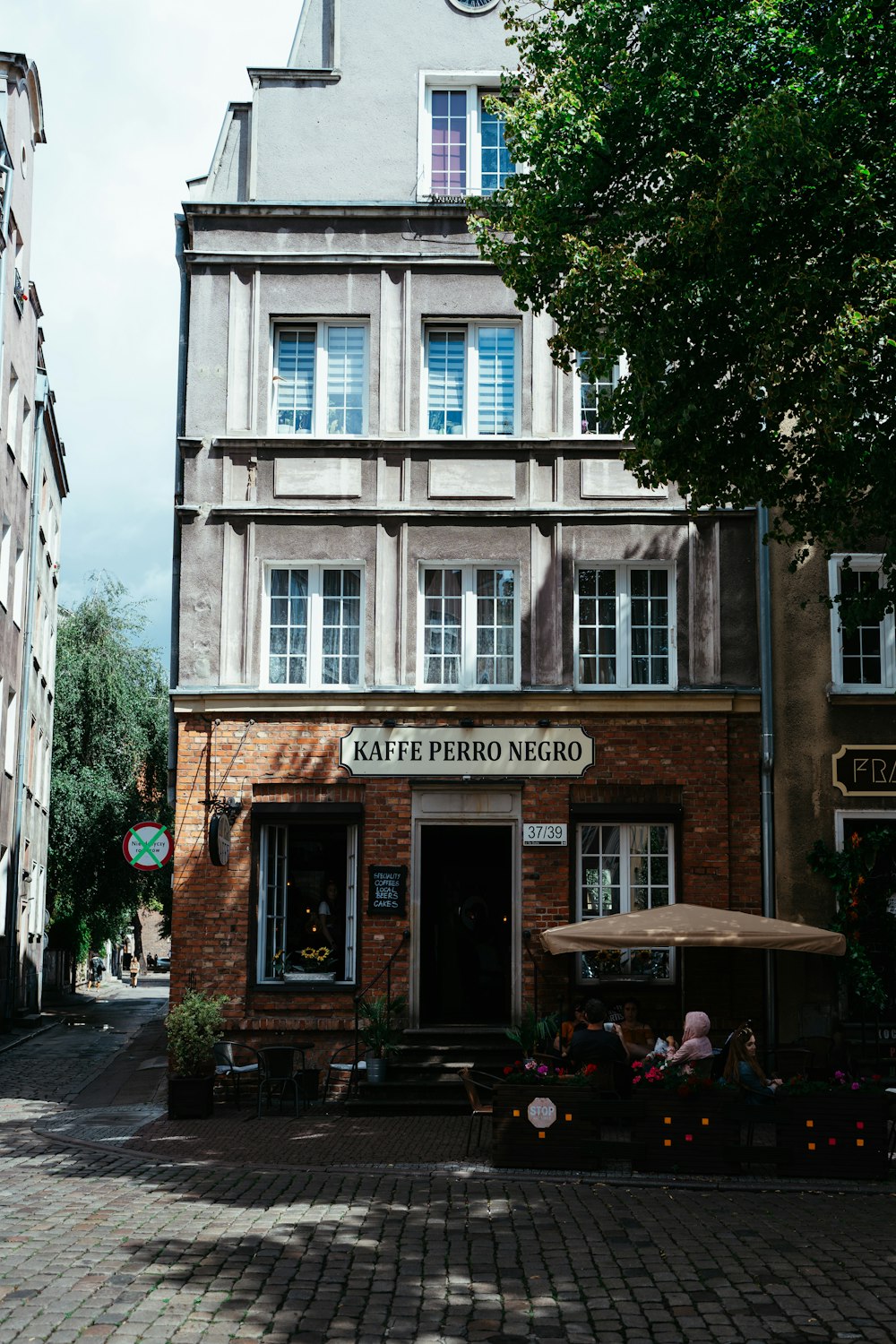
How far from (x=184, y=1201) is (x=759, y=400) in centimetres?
867

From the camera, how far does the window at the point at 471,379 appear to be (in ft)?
63.6

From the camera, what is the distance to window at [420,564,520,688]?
18859mm

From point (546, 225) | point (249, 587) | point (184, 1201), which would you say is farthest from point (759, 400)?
point (184, 1201)

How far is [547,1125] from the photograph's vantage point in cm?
1252

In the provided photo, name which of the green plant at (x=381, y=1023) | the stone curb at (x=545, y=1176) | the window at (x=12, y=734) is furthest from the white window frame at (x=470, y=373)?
the window at (x=12, y=734)

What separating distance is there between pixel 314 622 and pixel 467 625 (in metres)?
1.97

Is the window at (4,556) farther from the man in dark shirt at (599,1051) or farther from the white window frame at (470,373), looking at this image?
the man in dark shirt at (599,1051)

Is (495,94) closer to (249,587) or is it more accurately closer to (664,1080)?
(249,587)

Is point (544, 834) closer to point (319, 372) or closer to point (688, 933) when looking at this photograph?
point (688, 933)

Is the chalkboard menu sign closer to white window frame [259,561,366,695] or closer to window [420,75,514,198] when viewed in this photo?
white window frame [259,561,366,695]

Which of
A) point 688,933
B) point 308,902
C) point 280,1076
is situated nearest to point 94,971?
point 308,902

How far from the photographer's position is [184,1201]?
427 inches

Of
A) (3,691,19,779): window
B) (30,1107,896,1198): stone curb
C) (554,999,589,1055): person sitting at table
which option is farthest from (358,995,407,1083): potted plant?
(3,691,19,779): window

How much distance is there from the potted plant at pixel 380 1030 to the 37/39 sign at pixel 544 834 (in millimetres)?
2508
